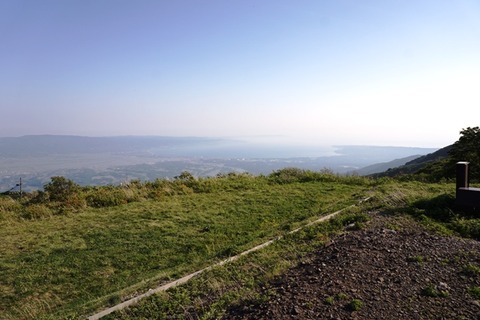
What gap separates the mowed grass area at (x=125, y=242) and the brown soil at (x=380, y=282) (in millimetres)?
1933

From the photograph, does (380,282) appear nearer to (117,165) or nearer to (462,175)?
(462,175)

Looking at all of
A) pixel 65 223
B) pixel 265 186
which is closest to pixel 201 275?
pixel 65 223

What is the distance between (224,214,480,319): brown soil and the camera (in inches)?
142

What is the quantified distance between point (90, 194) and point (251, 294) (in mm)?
9609

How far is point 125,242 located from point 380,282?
5778 mm

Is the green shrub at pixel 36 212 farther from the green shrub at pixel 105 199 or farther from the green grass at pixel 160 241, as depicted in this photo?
the green shrub at pixel 105 199

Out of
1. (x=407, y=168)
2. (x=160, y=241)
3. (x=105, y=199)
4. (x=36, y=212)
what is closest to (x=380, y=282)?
(x=160, y=241)

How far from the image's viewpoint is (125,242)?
775cm

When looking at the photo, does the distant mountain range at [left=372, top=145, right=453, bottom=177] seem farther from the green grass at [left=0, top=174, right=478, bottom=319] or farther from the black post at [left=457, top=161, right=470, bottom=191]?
the green grass at [left=0, top=174, right=478, bottom=319]

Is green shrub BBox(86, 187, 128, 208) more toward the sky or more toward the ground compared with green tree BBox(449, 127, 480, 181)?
more toward the ground

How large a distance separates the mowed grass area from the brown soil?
1.93 m

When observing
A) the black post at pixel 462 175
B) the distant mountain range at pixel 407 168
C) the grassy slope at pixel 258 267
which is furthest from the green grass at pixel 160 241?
the distant mountain range at pixel 407 168

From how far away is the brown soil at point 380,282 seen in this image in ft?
11.9

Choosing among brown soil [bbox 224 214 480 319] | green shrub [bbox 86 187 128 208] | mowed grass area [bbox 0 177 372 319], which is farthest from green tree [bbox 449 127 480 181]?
green shrub [bbox 86 187 128 208]
